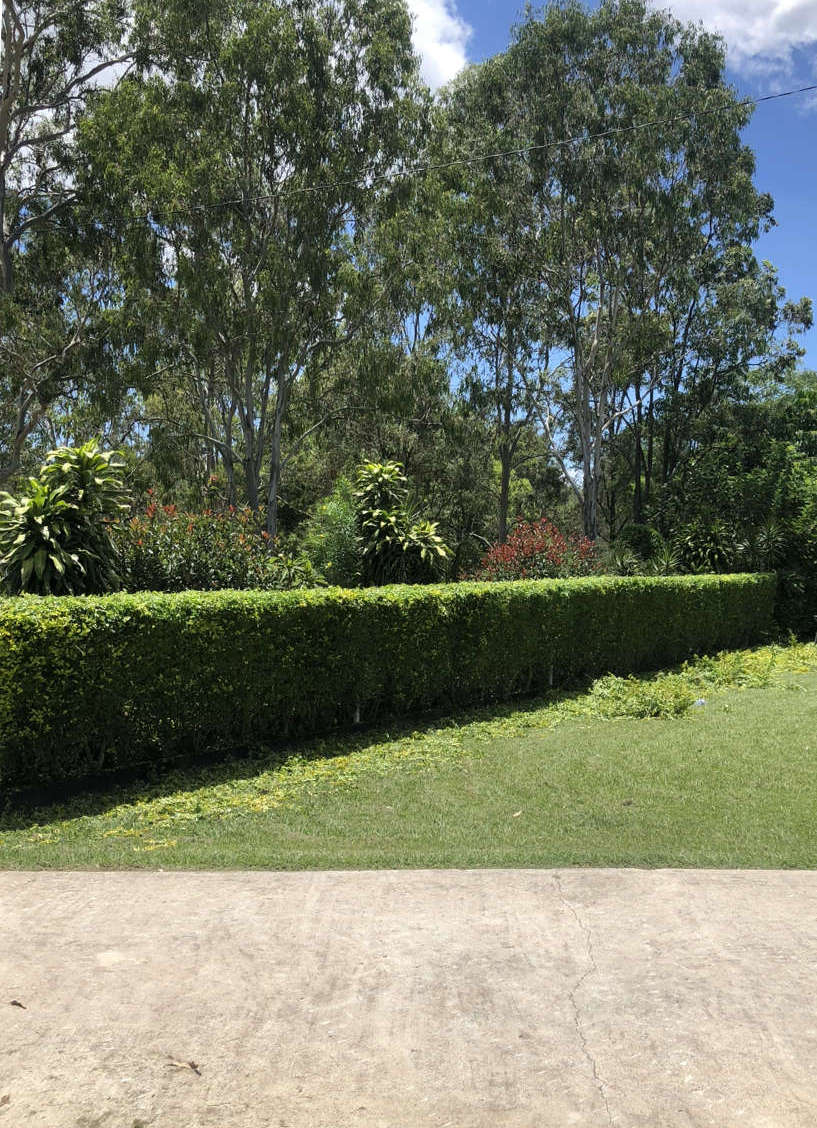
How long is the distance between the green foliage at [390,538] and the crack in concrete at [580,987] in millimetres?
9819

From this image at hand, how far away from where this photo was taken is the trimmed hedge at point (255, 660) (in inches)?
256

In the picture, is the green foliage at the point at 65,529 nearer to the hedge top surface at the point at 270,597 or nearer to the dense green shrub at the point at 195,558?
the hedge top surface at the point at 270,597

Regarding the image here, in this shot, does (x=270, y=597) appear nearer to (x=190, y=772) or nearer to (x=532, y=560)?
(x=190, y=772)

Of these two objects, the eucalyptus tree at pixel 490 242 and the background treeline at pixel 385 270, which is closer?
the background treeline at pixel 385 270

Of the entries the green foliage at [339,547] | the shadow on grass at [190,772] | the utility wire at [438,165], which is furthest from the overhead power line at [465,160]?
the shadow on grass at [190,772]

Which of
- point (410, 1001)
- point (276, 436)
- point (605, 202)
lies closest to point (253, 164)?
point (276, 436)

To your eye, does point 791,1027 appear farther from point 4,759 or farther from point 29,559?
point 29,559

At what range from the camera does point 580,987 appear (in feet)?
11.6

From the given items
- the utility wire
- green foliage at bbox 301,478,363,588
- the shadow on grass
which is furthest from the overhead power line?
the shadow on grass

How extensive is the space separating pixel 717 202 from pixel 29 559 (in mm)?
25356

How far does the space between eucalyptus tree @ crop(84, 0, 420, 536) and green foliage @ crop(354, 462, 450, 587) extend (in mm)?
7081

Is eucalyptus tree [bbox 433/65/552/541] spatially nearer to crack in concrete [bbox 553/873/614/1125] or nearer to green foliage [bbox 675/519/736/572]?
green foliage [bbox 675/519/736/572]

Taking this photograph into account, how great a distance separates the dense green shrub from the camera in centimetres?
1070

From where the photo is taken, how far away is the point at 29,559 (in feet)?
28.1
